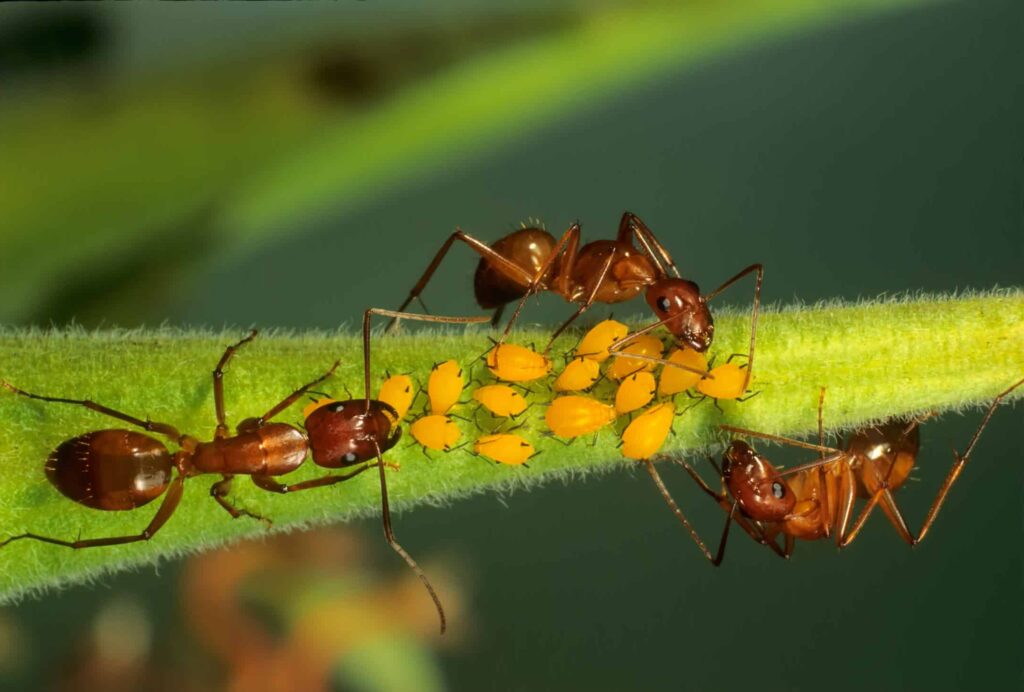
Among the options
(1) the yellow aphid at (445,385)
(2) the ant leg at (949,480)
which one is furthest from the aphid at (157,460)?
(2) the ant leg at (949,480)

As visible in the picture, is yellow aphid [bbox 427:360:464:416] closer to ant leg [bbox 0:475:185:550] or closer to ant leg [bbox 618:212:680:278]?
ant leg [bbox 0:475:185:550]

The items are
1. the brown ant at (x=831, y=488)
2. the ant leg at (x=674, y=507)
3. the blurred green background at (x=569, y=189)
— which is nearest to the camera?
the ant leg at (x=674, y=507)

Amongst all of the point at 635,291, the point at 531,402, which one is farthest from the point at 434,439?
the point at 635,291

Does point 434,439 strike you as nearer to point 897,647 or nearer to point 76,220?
point 76,220

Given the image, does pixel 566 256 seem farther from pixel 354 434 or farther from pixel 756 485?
pixel 354 434

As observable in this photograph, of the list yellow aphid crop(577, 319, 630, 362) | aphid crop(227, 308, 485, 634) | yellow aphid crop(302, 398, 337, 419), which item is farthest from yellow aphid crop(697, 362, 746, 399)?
yellow aphid crop(302, 398, 337, 419)

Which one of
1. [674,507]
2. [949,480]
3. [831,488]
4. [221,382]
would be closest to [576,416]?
[674,507]

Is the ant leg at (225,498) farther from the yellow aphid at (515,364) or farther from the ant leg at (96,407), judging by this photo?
the yellow aphid at (515,364)
